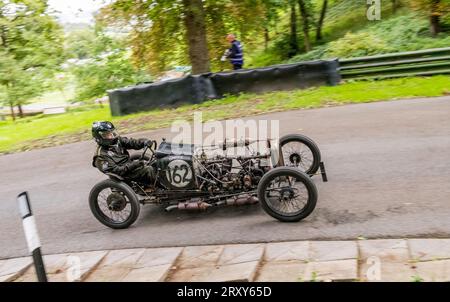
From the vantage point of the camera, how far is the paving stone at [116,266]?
16.6 feet

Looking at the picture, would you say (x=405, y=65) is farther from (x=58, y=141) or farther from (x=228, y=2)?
(x=58, y=141)

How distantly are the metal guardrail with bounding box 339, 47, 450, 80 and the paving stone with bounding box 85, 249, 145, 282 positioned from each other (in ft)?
31.5

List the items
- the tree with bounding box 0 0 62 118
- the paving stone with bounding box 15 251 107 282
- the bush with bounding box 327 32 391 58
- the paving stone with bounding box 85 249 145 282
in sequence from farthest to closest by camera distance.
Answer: the tree with bounding box 0 0 62 118 → the bush with bounding box 327 32 391 58 → the paving stone with bounding box 15 251 107 282 → the paving stone with bounding box 85 249 145 282

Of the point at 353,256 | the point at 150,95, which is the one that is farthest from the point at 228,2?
the point at 353,256

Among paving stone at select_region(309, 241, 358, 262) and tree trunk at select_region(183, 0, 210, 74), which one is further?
tree trunk at select_region(183, 0, 210, 74)

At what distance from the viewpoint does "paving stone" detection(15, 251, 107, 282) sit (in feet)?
17.1

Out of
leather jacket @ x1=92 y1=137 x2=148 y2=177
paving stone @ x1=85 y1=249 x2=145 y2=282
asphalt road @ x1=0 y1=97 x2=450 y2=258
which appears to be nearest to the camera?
paving stone @ x1=85 y1=249 x2=145 y2=282

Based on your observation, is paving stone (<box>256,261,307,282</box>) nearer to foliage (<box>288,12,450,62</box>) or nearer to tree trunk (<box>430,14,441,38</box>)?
foliage (<box>288,12,450,62</box>)

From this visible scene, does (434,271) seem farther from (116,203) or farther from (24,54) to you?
(24,54)

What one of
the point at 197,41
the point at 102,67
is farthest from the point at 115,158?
the point at 102,67

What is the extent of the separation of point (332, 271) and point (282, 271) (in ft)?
1.62

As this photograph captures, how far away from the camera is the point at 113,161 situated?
6.32 metres

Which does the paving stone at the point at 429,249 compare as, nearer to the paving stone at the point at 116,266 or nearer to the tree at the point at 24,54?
the paving stone at the point at 116,266

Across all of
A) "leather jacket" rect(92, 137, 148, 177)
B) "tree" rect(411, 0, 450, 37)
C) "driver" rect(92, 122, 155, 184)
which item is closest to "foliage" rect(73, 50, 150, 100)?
"tree" rect(411, 0, 450, 37)
